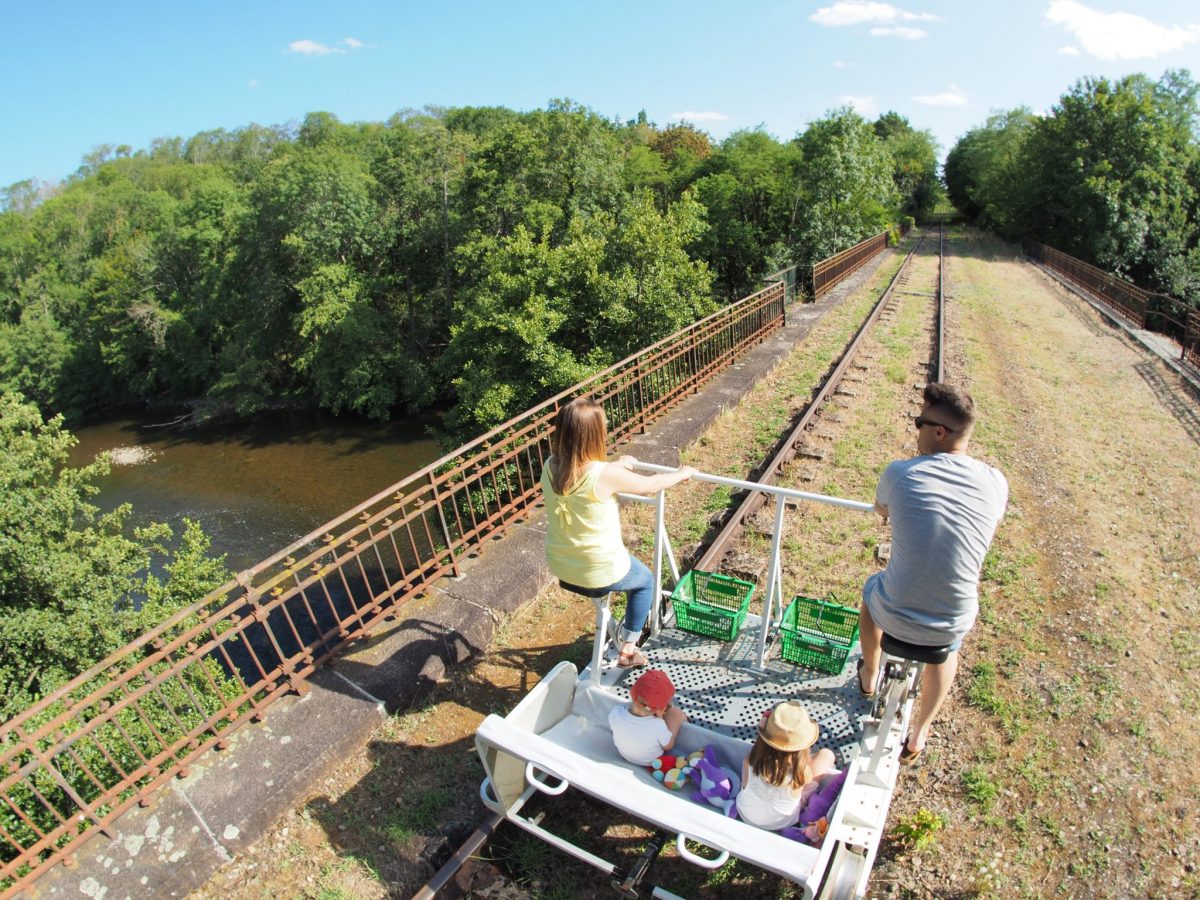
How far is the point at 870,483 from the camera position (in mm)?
7105

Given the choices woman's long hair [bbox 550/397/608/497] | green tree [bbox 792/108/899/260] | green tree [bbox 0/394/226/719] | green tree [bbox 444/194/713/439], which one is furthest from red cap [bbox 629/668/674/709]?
green tree [bbox 792/108/899/260]

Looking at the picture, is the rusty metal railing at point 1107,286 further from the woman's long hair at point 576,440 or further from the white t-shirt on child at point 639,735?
the white t-shirt on child at point 639,735

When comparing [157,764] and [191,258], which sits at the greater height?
[191,258]

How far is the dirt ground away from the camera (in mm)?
3156

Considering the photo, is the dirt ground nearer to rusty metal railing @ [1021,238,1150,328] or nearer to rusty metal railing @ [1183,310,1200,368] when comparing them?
rusty metal railing @ [1183,310,1200,368]

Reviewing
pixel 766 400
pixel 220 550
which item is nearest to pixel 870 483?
pixel 766 400

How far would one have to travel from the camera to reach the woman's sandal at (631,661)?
3.76 m

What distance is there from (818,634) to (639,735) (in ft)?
4.59

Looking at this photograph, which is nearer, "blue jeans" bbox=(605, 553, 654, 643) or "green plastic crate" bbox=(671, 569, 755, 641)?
"blue jeans" bbox=(605, 553, 654, 643)

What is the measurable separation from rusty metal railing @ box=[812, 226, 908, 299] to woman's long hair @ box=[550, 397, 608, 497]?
1572 centimetres

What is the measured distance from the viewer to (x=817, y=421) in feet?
28.8

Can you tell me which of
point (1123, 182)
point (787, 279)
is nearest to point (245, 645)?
point (787, 279)

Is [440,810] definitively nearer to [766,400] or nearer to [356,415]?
[766,400]

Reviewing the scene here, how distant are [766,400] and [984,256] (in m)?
28.9
